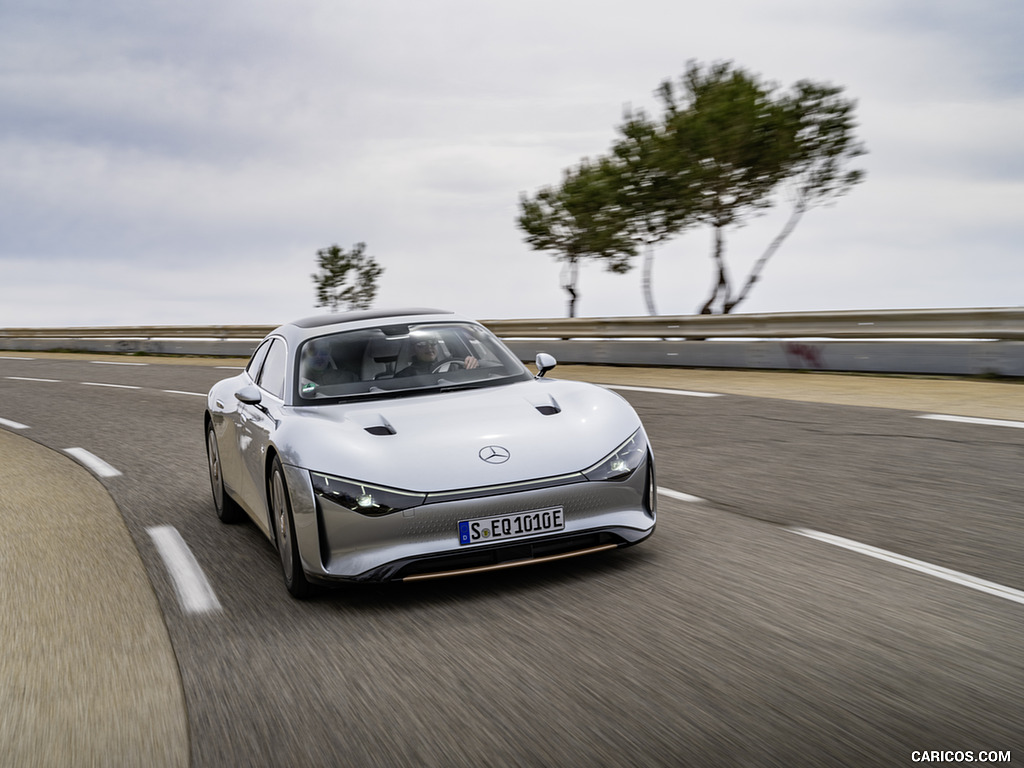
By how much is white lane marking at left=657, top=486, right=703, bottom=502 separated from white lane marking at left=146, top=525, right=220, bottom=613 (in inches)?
123

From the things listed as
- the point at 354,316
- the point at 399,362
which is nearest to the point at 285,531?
the point at 399,362

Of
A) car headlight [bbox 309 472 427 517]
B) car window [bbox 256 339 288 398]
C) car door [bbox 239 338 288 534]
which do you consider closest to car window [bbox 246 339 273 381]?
car window [bbox 256 339 288 398]

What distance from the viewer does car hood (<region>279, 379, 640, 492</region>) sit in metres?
4.70

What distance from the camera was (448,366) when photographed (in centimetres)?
620

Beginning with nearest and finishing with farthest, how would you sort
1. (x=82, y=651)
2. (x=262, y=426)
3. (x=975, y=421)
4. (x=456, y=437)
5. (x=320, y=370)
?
(x=82, y=651) < (x=456, y=437) < (x=262, y=426) < (x=320, y=370) < (x=975, y=421)

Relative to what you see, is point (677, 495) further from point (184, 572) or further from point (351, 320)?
point (184, 572)

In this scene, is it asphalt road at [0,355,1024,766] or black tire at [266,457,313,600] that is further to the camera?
black tire at [266,457,313,600]

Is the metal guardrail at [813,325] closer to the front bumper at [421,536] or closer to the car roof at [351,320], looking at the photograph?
the car roof at [351,320]

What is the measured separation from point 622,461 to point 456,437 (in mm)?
843

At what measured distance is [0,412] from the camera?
622 inches

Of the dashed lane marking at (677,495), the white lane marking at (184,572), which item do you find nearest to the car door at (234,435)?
the white lane marking at (184,572)

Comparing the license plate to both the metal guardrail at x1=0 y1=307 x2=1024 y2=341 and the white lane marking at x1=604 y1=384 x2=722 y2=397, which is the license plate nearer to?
the white lane marking at x1=604 y1=384 x2=722 y2=397

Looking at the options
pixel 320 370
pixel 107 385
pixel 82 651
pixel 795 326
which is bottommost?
pixel 107 385

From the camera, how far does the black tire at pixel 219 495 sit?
23.2ft
